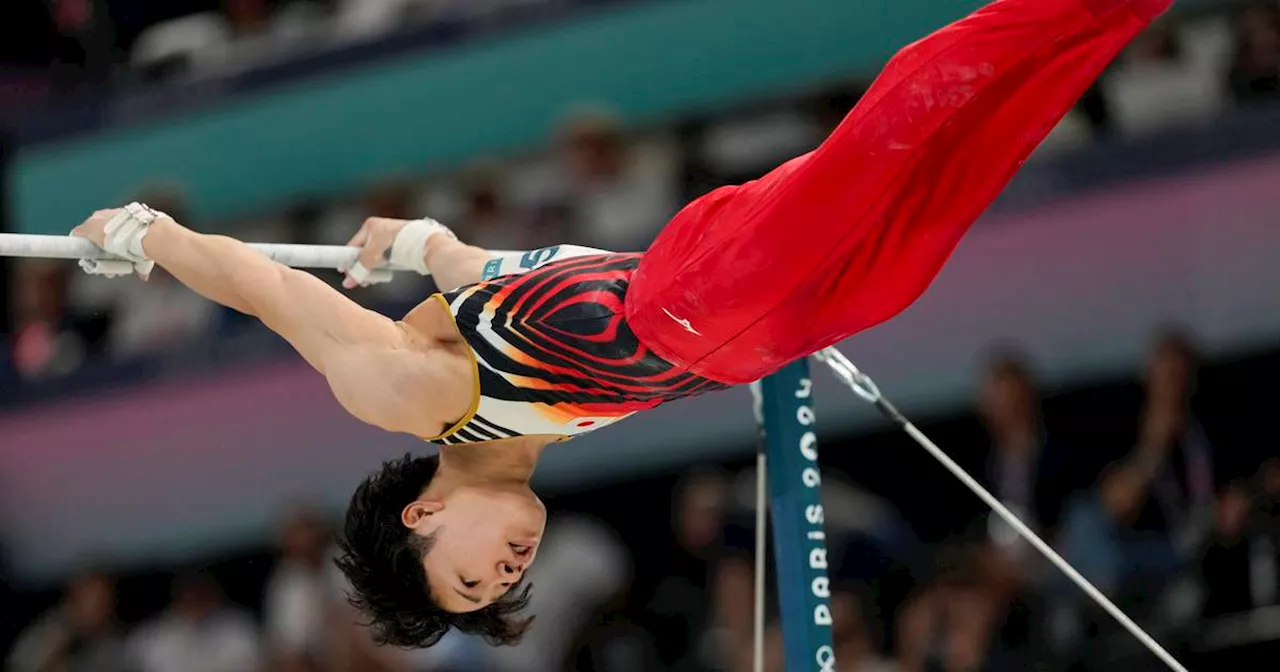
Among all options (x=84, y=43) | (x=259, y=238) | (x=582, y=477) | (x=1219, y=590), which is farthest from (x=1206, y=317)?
(x=84, y=43)

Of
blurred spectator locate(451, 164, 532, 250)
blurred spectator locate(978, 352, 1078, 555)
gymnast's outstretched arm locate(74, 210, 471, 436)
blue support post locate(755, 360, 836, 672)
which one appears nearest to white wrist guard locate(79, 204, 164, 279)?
gymnast's outstretched arm locate(74, 210, 471, 436)

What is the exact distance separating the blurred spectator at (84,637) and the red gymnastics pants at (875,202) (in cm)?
462

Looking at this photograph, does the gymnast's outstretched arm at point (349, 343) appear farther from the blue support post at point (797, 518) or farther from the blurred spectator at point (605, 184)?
the blurred spectator at point (605, 184)

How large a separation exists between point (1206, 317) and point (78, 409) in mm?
4964

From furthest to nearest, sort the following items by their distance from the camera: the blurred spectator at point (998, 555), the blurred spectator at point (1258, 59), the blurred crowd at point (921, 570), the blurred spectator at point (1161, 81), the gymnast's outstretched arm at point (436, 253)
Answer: the blurred spectator at point (1161, 81) < the blurred spectator at point (1258, 59) < the blurred spectator at point (998, 555) < the blurred crowd at point (921, 570) < the gymnast's outstretched arm at point (436, 253)

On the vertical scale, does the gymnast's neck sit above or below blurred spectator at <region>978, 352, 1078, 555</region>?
below

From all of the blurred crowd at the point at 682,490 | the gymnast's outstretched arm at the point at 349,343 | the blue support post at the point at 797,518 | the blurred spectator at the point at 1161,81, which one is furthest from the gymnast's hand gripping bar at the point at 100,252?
the blurred spectator at the point at 1161,81

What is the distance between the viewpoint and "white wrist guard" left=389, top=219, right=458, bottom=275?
394 cm

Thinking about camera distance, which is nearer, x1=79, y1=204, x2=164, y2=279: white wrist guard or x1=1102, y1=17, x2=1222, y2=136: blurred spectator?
x1=79, y1=204, x2=164, y2=279: white wrist guard

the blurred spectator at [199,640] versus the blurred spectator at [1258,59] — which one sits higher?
the blurred spectator at [1258,59]

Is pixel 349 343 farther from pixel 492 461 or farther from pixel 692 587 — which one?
pixel 692 587

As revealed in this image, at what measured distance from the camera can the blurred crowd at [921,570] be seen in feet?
15.9

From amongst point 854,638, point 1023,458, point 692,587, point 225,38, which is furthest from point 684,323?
point 225,38

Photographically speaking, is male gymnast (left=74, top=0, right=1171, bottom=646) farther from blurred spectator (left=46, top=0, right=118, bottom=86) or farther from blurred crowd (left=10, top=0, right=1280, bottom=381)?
blurred spectator (left=46, top=0, right=118, bottom=86)
